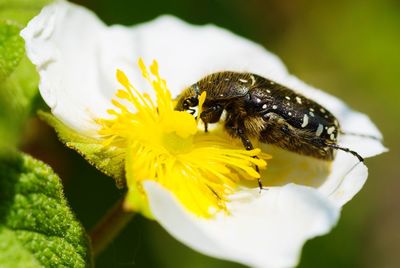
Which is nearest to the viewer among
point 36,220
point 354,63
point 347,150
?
point 36,220

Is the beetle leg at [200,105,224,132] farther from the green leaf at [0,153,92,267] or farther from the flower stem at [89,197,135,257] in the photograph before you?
the green leaf at [0,153,92,267]

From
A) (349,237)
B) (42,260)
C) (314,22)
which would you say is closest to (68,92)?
(42,260)

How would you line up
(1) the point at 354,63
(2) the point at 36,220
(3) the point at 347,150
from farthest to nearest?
(1) the point at 354,63 < (3) the point at 347,150 < (2) the point at 36,220

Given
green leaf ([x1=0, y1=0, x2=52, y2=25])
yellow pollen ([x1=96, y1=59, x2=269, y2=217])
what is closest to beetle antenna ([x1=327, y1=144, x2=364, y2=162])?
yellow pollen ([x1=96, y1=59, x2=269, y2=217])

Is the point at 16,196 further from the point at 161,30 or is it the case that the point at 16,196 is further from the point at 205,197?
the point at 161,30

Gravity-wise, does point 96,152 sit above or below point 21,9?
below

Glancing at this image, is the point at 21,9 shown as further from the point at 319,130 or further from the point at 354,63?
the point at 354,63

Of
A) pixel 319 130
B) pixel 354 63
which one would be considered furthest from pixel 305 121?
pixel 354 63
